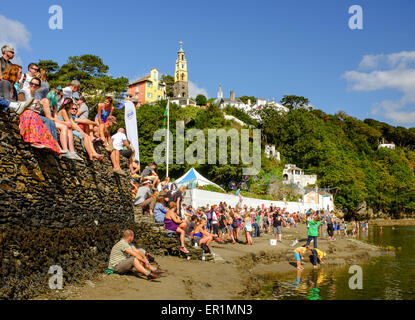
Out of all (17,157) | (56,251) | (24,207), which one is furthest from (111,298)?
(17,157)

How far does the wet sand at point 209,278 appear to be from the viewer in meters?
8.06

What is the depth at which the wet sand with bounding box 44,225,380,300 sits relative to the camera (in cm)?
806

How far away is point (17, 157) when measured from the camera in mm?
7641

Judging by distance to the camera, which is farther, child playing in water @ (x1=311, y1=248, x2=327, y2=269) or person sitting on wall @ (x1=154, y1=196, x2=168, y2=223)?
child playing in water @ (x1=311, y1=248, x2=327, y2=269)

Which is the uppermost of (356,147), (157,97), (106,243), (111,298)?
(157,97)

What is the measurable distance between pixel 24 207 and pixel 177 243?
6823 mm

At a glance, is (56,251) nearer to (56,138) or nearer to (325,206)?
(56,138)

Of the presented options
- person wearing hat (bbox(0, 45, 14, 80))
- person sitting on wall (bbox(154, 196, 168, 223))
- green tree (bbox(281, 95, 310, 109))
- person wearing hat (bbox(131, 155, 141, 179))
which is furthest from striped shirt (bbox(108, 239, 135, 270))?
green tree (bbox(281, 95, 310, 109))

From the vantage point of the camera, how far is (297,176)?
225 feet

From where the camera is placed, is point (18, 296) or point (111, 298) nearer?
point (18, 296)

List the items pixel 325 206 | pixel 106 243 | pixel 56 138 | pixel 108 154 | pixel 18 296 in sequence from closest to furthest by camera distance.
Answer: pixel 18 296
pixel 56 138
pixel 106 243
pixel 108 154
pixel 325 206
